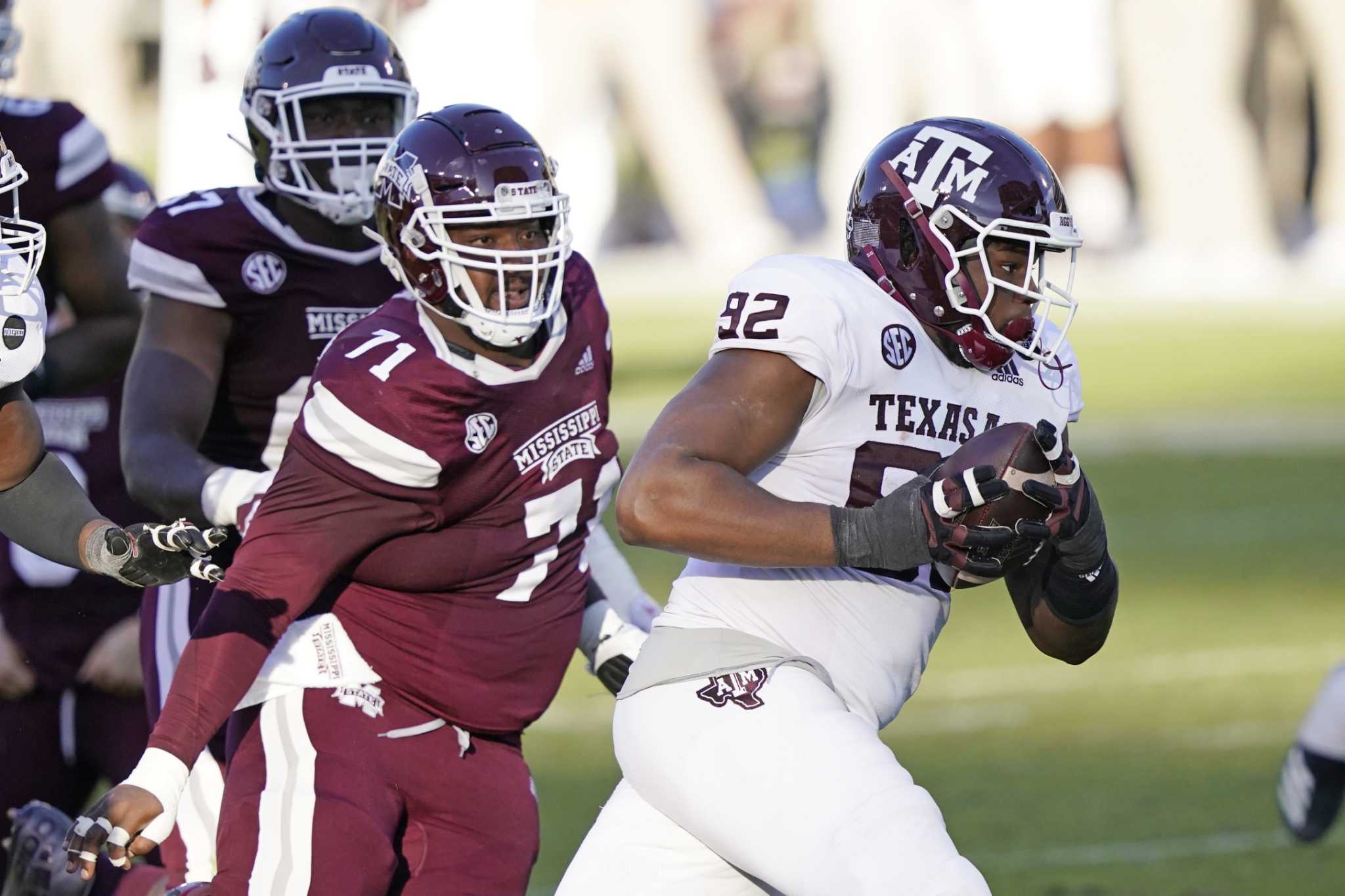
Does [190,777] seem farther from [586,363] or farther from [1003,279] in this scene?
[1003,279]

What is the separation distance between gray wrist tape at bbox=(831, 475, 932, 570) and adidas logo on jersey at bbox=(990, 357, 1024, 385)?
1.78 ft

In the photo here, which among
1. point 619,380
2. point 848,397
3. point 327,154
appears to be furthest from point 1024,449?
point 619,380

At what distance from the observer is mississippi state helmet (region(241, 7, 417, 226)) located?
428 cm

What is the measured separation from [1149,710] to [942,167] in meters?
4.25

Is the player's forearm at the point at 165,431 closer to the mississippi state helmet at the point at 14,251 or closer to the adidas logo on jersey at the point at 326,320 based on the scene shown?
the adidas logo on jersey at the point at 326,320

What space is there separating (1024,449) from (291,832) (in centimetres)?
146

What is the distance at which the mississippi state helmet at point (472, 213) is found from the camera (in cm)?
361

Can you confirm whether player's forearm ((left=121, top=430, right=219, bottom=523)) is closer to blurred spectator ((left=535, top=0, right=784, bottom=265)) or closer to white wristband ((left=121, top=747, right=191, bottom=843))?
white wristband ((left=121, top=747, right=191, bottom=843))

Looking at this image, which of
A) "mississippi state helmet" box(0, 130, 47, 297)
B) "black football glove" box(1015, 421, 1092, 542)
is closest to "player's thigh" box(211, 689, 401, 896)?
"mississippi state helmet" box(0, 130, 47, 297)

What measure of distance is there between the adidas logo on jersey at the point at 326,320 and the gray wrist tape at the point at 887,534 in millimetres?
1720

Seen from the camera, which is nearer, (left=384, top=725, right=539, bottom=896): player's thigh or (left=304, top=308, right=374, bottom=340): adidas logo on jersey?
(left=384, top=725, right=539, bottom=896): player's thigh

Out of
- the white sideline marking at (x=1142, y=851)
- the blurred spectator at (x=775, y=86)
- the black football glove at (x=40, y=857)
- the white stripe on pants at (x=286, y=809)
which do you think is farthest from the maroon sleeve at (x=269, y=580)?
the blurred spectator at (x=775, y=86)

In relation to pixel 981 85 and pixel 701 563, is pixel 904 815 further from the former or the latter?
pixel 981 85

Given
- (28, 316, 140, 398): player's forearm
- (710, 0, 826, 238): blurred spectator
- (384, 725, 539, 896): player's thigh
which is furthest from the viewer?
(710, 0, 826, 238): blurred spectator
